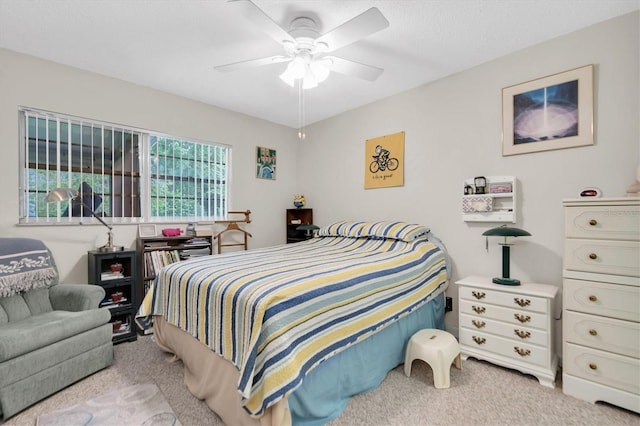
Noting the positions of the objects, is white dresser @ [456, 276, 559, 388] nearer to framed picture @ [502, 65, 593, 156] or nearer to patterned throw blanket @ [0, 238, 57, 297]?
framed picture @ [502, 65, 593, 156]

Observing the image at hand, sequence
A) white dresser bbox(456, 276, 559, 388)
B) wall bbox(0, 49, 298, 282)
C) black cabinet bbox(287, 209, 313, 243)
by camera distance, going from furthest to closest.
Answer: black cabinet bbox(287, 209, 313, 243), wall bbox(0, 49, 298, 282), white dresser bbox(456, 276, 559, 388)

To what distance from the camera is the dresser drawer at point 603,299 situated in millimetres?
1705

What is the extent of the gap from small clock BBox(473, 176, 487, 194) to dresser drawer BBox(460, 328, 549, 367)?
3.98 feet

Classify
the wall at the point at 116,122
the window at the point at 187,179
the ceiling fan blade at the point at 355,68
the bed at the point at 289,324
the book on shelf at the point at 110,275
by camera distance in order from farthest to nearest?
the window at the point at 187,179, the book on shelf at the point at 110,275, the wall at the point at 116,122, the ceiling fan blade at the point at 355,68, the bed at the point at 289,324

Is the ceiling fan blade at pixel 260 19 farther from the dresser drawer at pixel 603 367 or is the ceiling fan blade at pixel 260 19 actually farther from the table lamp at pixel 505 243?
the dresser drawer at pixel 603 367

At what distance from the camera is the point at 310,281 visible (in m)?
1.66

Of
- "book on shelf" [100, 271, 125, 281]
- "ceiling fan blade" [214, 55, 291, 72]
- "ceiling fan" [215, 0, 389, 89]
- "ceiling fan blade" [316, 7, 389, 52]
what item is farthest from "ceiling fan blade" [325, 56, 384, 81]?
"book on shelf" [100, 271, 125, 281]

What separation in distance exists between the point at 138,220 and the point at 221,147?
132 cm

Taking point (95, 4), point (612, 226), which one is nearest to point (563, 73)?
point (612, 226)

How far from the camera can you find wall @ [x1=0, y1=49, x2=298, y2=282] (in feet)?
7.95

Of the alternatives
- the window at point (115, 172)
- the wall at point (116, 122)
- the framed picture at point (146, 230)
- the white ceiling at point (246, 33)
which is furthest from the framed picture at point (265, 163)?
the framed picture at point (146, 230)

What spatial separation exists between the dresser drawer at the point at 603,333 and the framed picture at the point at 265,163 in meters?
3.49

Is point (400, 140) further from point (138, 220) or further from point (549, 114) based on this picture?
point (138, 220)

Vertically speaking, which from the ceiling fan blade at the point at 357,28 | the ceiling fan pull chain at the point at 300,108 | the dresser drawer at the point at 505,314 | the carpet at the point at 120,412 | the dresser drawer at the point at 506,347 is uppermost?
the ceiling fan pull chain at the point at 300,108
